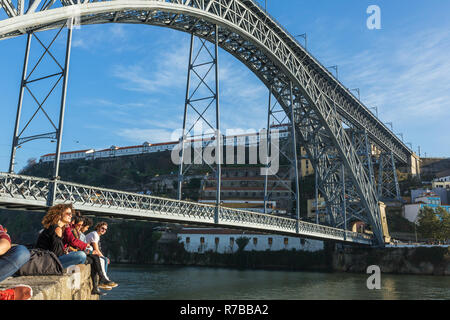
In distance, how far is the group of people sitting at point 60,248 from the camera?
129 inches

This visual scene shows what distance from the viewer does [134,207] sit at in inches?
602

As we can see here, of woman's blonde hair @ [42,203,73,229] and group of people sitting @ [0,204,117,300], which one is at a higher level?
woman's blonde hair @ [42,203,73,229]

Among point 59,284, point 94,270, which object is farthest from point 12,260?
point 94,270

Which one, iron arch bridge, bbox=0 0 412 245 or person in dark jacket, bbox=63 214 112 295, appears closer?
person in dark jacket, bbox=63 214 112 295

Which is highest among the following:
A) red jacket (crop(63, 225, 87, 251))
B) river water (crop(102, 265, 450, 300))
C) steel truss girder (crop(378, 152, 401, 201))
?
steel truss girder (crop(378, 152, 401, 201))

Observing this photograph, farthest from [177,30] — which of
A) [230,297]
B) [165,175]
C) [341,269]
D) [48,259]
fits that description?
[165,175]

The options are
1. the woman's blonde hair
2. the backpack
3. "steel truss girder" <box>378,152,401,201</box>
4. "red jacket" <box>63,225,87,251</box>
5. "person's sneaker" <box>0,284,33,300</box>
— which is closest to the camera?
"person's sneaker" <box>0,284,33,300</box>

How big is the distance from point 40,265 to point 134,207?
11291mm

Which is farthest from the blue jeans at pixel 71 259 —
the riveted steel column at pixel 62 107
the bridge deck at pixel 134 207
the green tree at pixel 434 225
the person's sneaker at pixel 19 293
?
the green tree at pixel 434 225

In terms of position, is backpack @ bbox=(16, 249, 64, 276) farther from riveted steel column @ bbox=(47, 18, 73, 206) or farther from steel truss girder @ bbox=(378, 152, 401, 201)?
steel truss girder @ bbox=(378, 152, 401, 201)

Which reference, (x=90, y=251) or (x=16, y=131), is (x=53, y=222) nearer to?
(x=90, y=251)

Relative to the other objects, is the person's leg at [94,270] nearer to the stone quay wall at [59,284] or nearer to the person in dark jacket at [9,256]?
the stone quay wall at [59,284]

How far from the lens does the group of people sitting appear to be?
3.29 metres

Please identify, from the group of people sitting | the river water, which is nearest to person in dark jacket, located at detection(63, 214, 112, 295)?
the group of people sitting
